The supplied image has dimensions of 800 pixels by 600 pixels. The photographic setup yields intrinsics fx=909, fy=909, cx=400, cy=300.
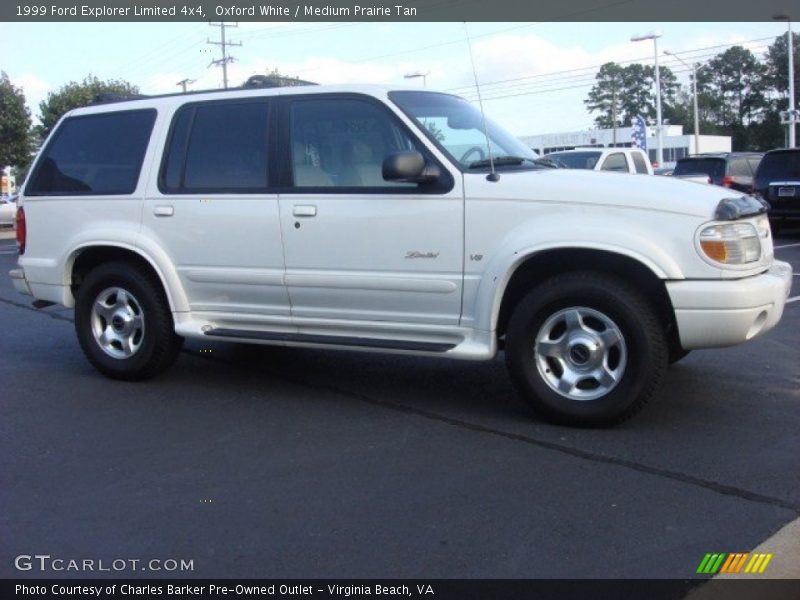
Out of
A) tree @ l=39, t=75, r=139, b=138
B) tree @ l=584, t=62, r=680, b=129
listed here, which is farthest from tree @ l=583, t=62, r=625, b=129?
tree @ l=39, t=75, r=139, b=138

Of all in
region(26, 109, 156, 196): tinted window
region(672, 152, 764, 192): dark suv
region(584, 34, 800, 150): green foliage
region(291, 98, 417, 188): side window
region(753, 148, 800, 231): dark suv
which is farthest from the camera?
region(584, 34, 800, 150): green foliage

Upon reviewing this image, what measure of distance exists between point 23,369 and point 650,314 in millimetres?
4846

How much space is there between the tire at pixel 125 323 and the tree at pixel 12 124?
31.8m

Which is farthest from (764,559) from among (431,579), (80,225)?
(80,225)

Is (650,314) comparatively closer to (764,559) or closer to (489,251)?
(489,251)

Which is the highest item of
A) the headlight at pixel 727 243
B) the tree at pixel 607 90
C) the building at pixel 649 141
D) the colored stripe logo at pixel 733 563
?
the tree at pixel 607 90

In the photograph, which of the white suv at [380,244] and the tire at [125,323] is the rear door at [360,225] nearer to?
the white suv at [380,244]

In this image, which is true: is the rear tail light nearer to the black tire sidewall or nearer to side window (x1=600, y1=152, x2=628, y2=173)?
the black tire sidewall

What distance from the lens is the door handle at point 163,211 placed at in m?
6.12

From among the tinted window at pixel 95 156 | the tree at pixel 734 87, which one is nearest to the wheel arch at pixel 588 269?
the tinted window at pixel 95 156

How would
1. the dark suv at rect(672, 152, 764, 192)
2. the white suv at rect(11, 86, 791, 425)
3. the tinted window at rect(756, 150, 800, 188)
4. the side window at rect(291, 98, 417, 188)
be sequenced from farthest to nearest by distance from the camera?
the dark suv at rect(672, 152, 764, 192), the tinted window at rect(756, 150, 800, 188), the side window at rect(291, 98, 417, 188), the white suv at rect(11, 86, 791, 425)

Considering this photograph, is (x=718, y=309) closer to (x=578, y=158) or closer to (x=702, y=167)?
(x=578, y=158)

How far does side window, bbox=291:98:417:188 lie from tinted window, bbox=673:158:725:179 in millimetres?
15549

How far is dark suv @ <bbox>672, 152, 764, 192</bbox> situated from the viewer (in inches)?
762
